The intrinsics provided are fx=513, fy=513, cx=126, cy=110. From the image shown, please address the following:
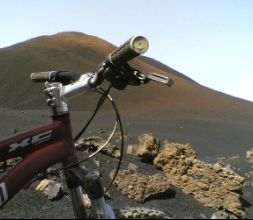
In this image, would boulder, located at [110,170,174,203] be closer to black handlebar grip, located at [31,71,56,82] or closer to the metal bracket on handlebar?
black handlebar grip, located at [31,71,56,82]

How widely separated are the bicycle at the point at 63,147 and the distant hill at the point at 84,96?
66.1 ft

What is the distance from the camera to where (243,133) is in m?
18.9

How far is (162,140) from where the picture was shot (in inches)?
588

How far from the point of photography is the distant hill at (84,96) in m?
24.5

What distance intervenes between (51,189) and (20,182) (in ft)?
12.6

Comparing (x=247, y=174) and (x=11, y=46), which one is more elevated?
(x=11, y=46)

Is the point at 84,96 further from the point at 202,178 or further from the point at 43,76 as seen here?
the point at 43,76

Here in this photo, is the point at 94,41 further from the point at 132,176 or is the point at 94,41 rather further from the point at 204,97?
the point at 132,176

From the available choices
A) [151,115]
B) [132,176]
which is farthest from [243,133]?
[132,176]

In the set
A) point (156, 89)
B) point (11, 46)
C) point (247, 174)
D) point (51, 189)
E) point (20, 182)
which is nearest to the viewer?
point (20, 182)

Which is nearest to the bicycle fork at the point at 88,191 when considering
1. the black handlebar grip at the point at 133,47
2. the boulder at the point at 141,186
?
the black handlebar grip at the point at 133,47

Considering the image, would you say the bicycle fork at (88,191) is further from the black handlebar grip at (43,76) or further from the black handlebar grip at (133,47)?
the black handlebar grip at (133,47)

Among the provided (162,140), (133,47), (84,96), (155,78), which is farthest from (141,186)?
(84,96)

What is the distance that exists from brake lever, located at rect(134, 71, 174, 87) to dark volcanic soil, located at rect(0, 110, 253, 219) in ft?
2.33
